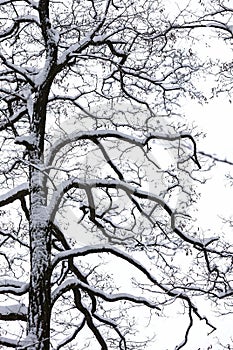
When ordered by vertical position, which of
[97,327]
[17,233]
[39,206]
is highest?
[17,233]

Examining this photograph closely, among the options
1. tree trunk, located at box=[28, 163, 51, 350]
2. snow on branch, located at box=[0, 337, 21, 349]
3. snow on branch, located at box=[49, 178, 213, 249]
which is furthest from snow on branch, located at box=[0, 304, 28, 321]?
snow on branch, located at box=[49, 178, 213, 249]

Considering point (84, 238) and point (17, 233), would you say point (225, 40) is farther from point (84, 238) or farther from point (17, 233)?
point (17, 233)

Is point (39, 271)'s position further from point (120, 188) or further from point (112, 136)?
point (112, 136)

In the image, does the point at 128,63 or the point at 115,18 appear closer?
the point at 115,18

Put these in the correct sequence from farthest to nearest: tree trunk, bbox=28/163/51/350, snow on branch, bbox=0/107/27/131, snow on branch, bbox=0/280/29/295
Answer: snow on branch, bbox=0/107/27/131 → snow on branch, bbox=0/280/29/295 → tree trunk, bbox=28/163/51/350

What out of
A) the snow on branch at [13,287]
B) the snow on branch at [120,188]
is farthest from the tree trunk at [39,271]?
the snow on branch at [13,287]

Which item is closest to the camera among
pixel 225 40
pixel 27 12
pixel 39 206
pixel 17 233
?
pixel 39 206

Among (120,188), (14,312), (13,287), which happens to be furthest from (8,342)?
(120,188)

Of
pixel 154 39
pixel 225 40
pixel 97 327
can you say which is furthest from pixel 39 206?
pixel 225 40

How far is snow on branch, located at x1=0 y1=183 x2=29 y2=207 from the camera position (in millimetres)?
8102

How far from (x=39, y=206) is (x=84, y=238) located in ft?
5.42

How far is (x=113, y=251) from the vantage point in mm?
8156

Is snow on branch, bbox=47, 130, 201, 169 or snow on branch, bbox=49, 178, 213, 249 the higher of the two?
snow on branch, bbox=47, 130, 201, 169

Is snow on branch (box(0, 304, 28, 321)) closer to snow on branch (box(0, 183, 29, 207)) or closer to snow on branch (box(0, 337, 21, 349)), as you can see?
snow on branch (box(0, 337, 21, 349))
